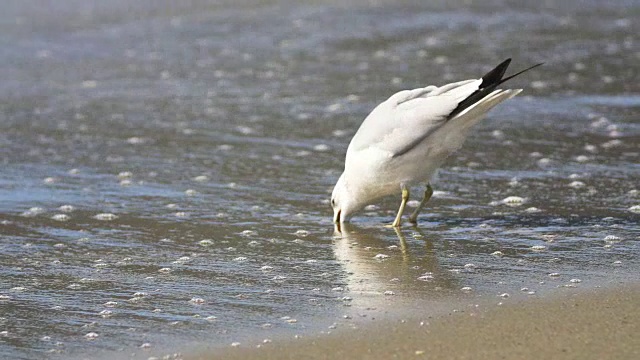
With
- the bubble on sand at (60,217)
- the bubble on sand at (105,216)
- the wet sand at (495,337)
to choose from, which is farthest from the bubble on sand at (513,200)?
the bubble on sand at (60,217)

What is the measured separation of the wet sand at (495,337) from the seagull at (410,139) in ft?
4.85

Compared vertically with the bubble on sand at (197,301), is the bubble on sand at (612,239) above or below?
below

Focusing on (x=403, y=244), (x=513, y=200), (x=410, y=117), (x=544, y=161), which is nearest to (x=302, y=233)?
(x=403, y=244)

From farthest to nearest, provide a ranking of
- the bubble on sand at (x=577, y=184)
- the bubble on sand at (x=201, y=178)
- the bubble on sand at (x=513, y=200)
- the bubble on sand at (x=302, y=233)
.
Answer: the bubble on sand at (x=201, y=178) < the bubble on sand at (x=577, y=184) < the bubble on sand at (x=513, y=200) < the bubble on sand at (x=302, y=233)

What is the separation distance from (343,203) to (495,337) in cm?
205

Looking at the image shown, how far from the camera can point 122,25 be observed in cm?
1266

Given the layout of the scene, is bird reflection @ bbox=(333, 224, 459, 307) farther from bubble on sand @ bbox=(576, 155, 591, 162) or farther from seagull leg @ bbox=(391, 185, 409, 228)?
bubble on sand @ bbox=(576, 155, 591, 162)

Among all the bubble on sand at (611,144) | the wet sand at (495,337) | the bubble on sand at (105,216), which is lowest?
the wet sand at (495,337)

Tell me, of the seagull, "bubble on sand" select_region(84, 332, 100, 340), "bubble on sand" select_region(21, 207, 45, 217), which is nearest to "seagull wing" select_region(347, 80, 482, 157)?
the seagull

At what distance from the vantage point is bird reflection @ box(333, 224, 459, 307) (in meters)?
4.87

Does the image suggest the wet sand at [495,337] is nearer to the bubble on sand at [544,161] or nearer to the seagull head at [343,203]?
the seagull head at [343,203]

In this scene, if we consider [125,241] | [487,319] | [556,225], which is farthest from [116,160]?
[487,319]

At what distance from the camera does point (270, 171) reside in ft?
23.7

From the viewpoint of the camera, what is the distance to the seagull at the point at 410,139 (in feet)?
18.9
